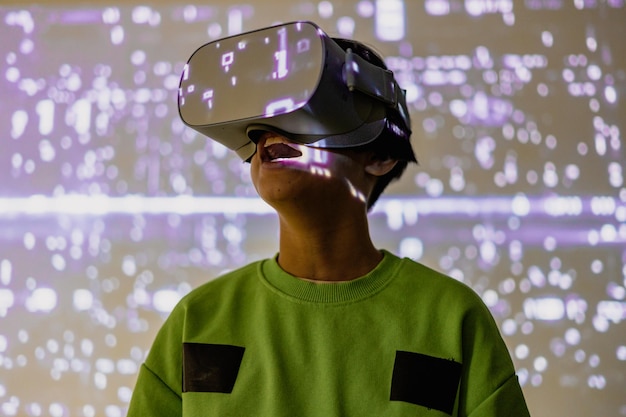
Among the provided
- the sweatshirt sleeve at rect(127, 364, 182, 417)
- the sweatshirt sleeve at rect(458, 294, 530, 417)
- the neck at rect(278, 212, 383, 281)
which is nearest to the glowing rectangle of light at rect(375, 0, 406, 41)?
the neck at rect(278, 212, 383, 281)

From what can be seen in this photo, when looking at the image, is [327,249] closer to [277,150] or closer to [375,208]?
[277,150]

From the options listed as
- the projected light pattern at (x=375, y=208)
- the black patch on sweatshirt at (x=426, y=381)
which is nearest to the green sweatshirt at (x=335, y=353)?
the black patch on sweatshirt at (x=426, y=381)

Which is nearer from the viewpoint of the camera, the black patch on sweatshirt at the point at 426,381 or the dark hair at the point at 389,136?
the black patch on sweatshirt at the point at 426,381

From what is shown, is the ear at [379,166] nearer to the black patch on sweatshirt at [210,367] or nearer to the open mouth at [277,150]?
the open mouth at [277,150]

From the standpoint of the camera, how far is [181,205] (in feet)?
5.05

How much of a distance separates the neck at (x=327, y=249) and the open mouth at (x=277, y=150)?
3.2 inches

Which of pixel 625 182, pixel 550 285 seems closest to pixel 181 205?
pixel 550 285

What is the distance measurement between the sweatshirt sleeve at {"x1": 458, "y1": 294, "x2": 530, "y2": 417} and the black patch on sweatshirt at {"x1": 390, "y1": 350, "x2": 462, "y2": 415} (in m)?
0.02

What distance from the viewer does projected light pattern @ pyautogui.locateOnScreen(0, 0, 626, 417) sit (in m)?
1.47

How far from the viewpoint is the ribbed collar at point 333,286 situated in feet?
2.96

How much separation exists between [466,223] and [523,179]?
0.51ft

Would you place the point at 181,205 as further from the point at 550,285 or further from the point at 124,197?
the point at 550,285

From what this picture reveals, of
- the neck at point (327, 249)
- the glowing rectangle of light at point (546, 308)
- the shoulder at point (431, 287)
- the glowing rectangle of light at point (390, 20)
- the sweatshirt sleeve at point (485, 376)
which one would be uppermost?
the glowing rectangle of light at point (390, 20)

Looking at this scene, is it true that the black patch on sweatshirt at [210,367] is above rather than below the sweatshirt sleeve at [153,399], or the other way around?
above
